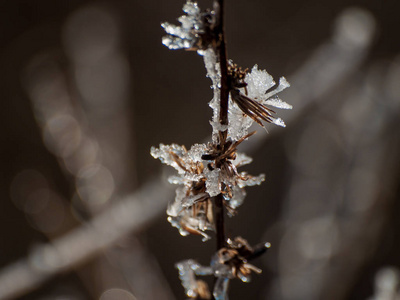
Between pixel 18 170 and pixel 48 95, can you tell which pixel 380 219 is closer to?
pixel 48 95

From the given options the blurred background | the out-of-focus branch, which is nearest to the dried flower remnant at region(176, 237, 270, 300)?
the blurred background

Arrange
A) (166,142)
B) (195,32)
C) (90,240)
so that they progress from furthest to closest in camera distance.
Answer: (166,142)
(90,240)
(195,32)

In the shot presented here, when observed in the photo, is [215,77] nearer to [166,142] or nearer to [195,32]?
[195,32]

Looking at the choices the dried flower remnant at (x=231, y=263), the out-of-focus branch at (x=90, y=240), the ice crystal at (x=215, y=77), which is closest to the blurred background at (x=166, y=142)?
the out-of-focus branch at (x=90, y=240)

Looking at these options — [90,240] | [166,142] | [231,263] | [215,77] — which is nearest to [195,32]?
[215,77]

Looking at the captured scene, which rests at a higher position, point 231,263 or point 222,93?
point 222,93

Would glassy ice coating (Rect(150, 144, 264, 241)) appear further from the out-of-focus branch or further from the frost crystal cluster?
the out-of-focus branch
